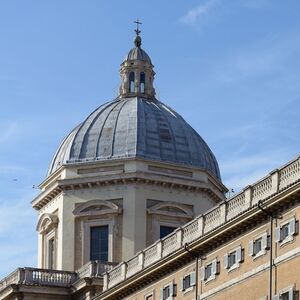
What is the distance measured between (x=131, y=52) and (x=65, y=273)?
817 inches

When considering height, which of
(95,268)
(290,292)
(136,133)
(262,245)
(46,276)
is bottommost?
(290,292)

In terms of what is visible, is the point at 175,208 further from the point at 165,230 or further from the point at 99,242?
the point at 99,242

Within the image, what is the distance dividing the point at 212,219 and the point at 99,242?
31357 millimetres

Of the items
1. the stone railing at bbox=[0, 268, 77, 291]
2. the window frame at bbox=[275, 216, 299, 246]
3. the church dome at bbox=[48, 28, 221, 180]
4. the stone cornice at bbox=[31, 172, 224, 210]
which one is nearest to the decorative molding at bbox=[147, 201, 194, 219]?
the stone cornice at bbox=[31, 172, 224, 210]

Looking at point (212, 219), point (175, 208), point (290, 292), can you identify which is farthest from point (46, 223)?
point (290, 292)

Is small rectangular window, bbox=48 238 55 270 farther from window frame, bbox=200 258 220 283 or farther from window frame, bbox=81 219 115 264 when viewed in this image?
window frame, bbox=200 258 220 283

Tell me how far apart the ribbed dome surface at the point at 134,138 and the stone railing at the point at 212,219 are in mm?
16436

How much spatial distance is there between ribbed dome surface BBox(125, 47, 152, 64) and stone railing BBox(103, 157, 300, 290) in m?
25.0

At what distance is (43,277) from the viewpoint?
384ft

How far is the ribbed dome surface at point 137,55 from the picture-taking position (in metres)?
128

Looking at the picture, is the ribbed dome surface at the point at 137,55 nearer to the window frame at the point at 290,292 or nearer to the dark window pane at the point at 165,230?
the dark window pane at the point at 165,230

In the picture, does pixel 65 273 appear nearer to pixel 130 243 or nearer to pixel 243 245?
pixel 130 243

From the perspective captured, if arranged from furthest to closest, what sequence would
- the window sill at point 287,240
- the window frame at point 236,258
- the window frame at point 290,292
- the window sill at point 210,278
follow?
1. the window sill at point 210,278
2. the window frame at point 236,258
3. the window sill at point 287,240
4. the window frame at point 290,292

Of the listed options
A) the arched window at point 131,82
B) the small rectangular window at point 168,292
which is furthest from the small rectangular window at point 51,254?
the small rectangular window at point 168,292
